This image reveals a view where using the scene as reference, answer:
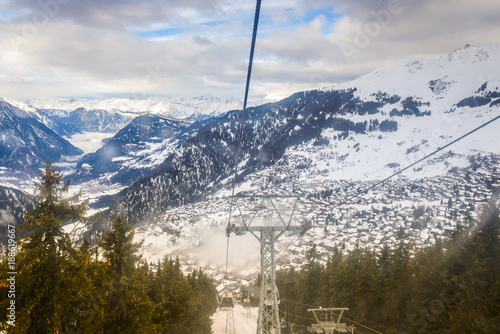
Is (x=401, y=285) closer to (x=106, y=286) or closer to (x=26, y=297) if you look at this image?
(x=106, y=286)

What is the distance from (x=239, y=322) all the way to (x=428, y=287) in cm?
3042

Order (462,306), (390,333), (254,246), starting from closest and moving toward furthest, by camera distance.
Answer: (462,306) < (390,333) < (254,246)

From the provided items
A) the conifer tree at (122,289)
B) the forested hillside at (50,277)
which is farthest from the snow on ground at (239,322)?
the forested hillside at (50,277)

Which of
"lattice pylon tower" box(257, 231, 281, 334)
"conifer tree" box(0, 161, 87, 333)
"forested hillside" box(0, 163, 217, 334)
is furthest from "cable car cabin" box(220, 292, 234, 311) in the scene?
"conifer tree" box(0, 161, 87, 333)

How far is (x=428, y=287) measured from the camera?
81.2 feet

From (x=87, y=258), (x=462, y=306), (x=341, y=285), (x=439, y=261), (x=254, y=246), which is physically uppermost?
(x=87, y=258)

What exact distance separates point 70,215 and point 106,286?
4.74 metres

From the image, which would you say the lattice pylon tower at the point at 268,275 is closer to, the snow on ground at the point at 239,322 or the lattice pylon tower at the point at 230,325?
the snow on ground at the point at 239,322

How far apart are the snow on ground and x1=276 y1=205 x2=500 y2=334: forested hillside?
540 centimetres

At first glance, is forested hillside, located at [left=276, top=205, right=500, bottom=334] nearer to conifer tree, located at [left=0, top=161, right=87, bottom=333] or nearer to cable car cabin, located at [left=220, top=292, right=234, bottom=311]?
cable car cabin, located at [left=220, top=292, right=234, bottom=311]

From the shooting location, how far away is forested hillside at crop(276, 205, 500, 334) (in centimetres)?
1967

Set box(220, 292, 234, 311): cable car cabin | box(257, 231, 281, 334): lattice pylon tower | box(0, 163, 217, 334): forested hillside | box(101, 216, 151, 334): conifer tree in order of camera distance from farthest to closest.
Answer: box(220, 292, 234, 311): cable car cabin
box(257, 231, 281, 334): lattice pylon tower
box(101, 216, 151, 334): conifer tree
box(0, 163, 217, 334): forested hillside

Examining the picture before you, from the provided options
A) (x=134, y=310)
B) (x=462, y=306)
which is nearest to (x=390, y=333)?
(x=462, y=306)

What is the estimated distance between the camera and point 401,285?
28.9m
